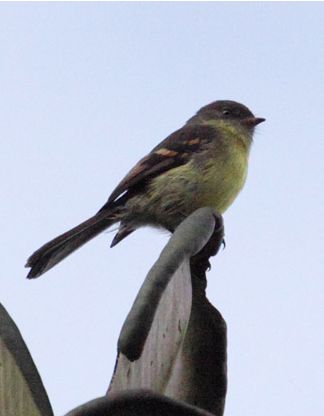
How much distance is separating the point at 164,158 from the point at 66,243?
3.51 ft

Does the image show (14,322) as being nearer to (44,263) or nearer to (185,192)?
(44,263)

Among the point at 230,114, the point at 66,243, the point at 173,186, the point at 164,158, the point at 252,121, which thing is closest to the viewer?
the point at 66,243

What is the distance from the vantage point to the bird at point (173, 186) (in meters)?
5.52

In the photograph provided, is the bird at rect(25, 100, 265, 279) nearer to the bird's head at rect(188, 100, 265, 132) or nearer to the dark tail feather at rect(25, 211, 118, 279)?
the dark tail feather at rect(25, 211, 118, 279)

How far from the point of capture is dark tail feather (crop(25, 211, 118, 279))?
4517 mm

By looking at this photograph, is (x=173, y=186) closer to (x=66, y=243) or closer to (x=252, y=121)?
(x=66, y=243)

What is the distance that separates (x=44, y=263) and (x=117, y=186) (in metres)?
1.42

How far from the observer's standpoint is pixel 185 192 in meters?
5.55

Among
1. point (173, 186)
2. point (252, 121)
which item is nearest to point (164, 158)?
point (173, 186)

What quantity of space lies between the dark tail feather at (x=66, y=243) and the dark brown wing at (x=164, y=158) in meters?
0.17

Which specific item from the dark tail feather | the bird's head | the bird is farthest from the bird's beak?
the dark tail feather

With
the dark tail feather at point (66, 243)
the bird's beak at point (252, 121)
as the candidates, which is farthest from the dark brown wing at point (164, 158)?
the bird's beak at point (252, 121)

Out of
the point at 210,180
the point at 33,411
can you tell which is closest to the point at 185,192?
the point at 210,180

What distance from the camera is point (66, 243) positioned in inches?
206
